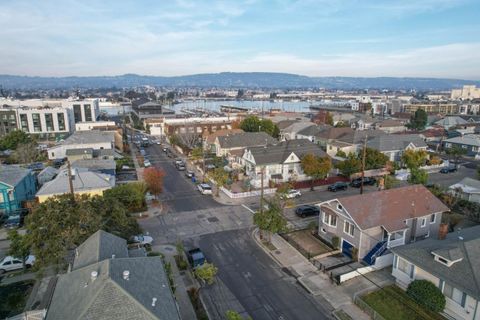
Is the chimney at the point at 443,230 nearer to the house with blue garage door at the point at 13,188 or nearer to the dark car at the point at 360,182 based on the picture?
the dark car at the point at 360,182

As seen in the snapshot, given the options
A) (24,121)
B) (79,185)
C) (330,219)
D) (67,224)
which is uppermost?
(24,121)

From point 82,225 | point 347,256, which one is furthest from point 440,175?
point 82,225

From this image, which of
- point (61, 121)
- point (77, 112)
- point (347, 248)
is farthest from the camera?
point (77, 112)

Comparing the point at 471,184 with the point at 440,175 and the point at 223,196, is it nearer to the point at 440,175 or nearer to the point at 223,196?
the point at 440,175

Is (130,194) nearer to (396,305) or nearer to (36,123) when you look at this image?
(396,305)

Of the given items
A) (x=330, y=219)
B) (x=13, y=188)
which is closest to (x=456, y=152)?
(x=330, y=219)

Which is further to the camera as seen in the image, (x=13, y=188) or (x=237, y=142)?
(x=237, y=142)

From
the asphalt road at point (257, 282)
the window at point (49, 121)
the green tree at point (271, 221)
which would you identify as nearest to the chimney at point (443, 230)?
the asphalt road at point (257, 282)
